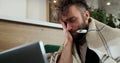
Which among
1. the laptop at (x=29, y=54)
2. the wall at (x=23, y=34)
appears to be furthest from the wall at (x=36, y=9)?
the laptop at (x=29, y=54)

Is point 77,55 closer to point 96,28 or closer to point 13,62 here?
point 96,28

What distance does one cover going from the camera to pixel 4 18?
66.6 inches

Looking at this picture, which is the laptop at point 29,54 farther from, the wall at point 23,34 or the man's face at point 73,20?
the wall at point 23,34

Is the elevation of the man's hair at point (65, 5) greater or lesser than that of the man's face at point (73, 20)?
greater

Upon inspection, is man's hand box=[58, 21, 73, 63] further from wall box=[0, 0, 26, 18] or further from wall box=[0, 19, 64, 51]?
wall box=[0, 0, 26, 18]

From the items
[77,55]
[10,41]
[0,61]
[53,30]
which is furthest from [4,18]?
[0,61]

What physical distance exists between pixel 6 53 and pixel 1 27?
0.99 meters

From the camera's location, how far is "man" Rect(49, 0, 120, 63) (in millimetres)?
1219

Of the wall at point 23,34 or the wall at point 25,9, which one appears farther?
the wall at point 25,9

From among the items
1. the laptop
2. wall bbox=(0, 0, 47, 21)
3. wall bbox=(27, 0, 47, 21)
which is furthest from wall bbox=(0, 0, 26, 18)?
the laptop

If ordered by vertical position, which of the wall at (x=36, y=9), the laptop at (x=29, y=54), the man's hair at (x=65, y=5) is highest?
the man's hair at (x=65, y=5)

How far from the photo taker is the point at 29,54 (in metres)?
0.70

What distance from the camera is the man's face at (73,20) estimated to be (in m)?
1.26

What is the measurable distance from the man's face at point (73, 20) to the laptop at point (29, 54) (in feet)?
1.87
